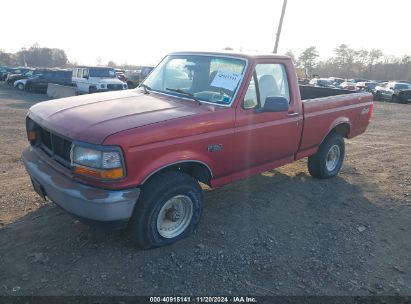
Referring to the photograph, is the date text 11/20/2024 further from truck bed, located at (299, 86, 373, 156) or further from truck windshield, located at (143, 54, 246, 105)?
truck bed, located at (299, 86, 373, 156)

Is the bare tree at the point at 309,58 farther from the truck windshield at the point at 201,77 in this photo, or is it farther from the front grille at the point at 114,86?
the truck windshield at the point at 201,77

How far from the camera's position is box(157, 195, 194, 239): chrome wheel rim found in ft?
11.5

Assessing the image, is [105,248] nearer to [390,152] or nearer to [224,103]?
[224,103]

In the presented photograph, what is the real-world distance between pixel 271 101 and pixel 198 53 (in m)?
1.29

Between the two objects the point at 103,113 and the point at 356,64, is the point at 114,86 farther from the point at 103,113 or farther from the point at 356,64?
the point at 356,64

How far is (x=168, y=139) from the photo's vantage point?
316 cm

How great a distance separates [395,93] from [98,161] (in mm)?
26762

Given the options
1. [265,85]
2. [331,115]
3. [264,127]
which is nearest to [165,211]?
[264,127]

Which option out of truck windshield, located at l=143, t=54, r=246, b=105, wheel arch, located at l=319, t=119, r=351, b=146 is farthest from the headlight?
wheel arch, located at l=319, t=119, r=351, b=146

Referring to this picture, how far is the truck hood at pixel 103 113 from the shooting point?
300 centimetres

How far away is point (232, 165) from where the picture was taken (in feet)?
12.8

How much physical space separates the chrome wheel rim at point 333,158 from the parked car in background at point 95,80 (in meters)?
15.5

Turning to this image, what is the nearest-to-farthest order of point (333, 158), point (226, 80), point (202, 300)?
point (202, 300), point (226, 80), point (333, 158)

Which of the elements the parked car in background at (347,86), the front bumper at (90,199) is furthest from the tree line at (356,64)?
the front bumper at (90,199)
